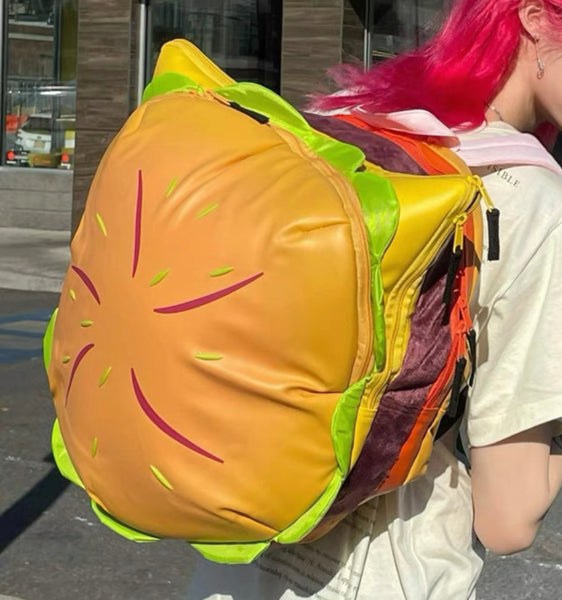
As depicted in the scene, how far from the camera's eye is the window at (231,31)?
43.0 ft

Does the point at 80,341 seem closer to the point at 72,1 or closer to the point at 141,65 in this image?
the point at 141,65

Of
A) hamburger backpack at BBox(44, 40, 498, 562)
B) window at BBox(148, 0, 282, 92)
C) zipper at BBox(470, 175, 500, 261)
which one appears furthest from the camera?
window at BBox(148, 0, 282, 92)

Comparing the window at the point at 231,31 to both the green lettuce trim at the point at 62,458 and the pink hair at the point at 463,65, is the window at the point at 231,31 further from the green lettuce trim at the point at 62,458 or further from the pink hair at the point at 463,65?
the green lettuce trim at the point at 62,458

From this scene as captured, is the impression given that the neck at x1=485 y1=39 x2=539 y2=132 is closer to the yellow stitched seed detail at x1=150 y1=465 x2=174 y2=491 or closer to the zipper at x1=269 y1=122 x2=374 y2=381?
the zipper at x1=269 y1=122 x2=374 y2=381

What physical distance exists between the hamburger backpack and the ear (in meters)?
0.27

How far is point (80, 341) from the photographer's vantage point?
5.29 feet

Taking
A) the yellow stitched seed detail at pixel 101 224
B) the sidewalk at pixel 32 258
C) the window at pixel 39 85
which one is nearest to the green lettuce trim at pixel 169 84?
the yellow stitched seed detail at pixel 101 224

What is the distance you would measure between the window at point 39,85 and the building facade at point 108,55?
1cm

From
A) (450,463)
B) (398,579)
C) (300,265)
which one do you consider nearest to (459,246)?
(300,265)

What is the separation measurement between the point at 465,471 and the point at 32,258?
1130 centimetres

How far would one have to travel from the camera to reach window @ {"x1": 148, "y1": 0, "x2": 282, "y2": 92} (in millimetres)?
13102

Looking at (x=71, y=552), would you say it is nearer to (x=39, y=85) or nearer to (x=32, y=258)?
(x=32, y=258)

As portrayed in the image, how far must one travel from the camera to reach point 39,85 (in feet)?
50.6

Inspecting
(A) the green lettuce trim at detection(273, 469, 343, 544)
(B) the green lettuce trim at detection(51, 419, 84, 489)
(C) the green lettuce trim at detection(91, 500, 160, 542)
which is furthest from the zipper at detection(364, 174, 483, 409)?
(B) the green lettuce trim at detection(51, 419, 84, 489)
